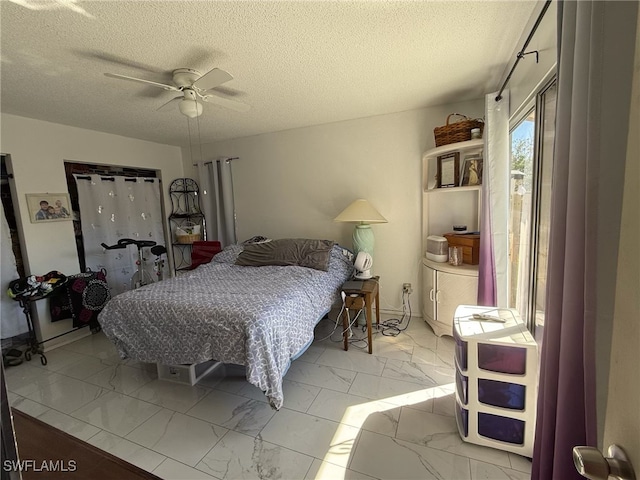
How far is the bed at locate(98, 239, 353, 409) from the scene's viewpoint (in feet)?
5.74

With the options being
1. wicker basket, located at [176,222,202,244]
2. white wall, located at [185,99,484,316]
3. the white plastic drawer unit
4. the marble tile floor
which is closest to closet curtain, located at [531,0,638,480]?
the marble tile floor

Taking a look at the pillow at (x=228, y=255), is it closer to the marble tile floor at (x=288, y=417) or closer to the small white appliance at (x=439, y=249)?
the marble tile floor at (x=288, y=417)

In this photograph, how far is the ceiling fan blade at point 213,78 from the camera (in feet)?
5.35

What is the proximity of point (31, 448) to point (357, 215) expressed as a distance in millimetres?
2567

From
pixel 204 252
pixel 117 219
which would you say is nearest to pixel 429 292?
pixel 204 252

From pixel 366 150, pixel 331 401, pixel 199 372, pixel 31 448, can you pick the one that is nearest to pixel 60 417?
pixel 199 372

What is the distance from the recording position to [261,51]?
1757 mm

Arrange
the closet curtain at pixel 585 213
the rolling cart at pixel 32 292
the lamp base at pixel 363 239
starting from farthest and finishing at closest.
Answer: the lamp base at pixel 363 239 < the rolling cart at pixel 32 292 < the closet curtain at pixel 585 213

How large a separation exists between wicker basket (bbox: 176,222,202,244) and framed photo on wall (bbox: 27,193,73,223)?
1202mm

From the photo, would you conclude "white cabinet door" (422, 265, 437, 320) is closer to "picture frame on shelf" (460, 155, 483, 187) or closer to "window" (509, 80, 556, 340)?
"window" (509, 80, 556, 340)

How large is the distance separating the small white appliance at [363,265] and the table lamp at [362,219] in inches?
7.5

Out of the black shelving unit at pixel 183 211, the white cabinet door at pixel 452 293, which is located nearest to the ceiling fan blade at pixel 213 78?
the white cabinet door at pixel 452 293

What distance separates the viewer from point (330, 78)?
2.18 m

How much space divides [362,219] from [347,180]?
704mm
